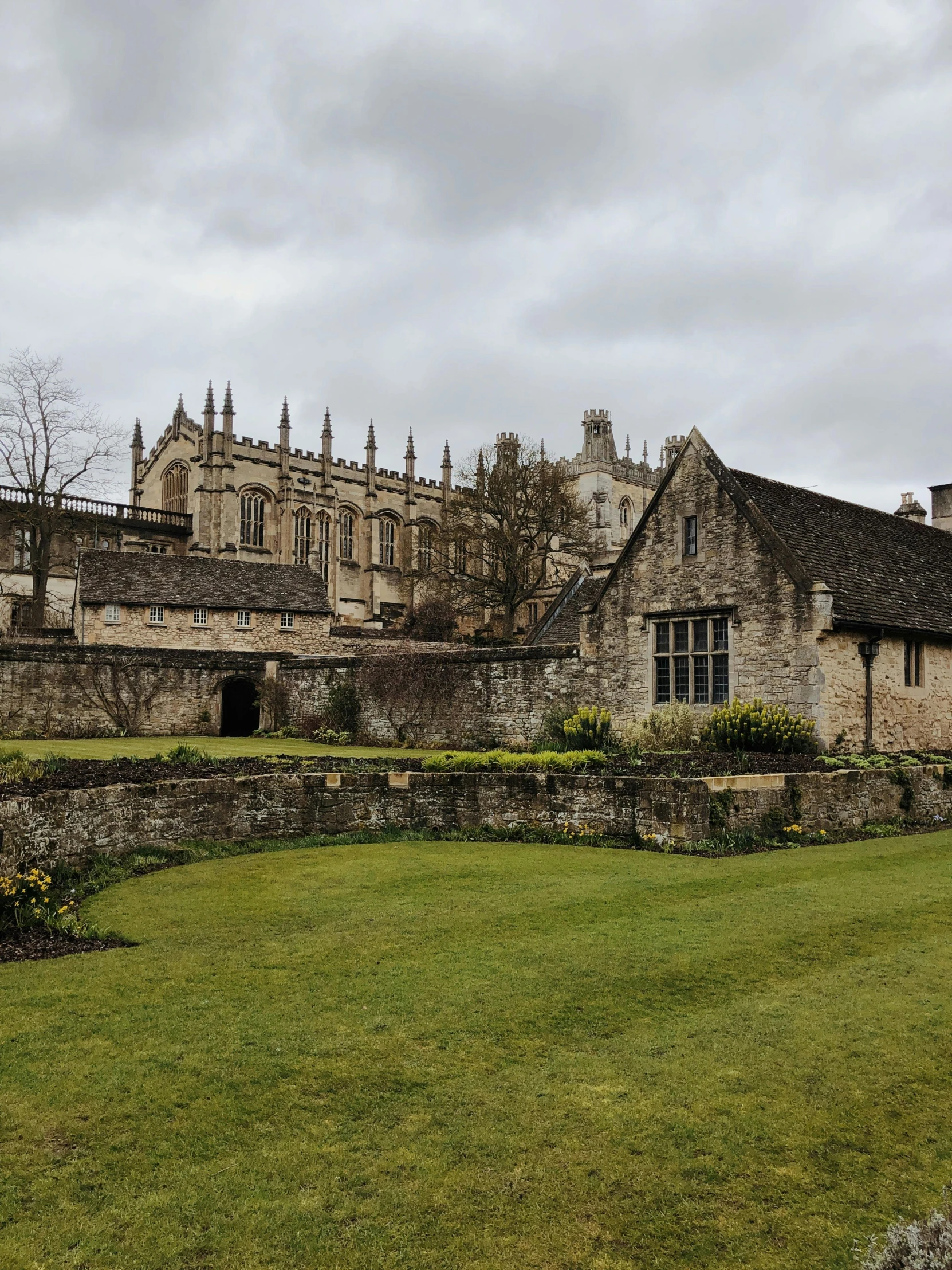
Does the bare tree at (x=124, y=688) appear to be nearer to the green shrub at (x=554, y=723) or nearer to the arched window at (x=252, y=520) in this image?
the green shrub at (x=554, y=723)

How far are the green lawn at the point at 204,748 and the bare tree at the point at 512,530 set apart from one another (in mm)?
23275

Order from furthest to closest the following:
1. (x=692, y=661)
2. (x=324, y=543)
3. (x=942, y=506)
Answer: (x=324, y=543)
(x=942, y=506)
(x=692, y=661)

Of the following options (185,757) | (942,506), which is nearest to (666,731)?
(185,757)

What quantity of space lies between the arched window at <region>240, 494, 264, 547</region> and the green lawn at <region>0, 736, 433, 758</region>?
37.4m

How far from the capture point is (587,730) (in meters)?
19.2

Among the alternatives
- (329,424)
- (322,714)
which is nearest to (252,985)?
(322,714)

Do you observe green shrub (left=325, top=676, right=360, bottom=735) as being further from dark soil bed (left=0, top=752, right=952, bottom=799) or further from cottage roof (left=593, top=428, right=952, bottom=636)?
dark soil bed (left=0, top=752, right=952, bottom=799)

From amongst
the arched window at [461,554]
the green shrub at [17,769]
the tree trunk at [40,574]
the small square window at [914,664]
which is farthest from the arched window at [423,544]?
the green shrub at [17,769]

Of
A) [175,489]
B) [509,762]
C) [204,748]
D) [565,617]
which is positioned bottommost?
[204,748]

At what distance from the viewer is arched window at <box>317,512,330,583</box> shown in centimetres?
6575

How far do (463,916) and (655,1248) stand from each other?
4.49m

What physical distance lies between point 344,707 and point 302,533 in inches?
1600

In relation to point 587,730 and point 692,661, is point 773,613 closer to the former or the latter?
point 692,661

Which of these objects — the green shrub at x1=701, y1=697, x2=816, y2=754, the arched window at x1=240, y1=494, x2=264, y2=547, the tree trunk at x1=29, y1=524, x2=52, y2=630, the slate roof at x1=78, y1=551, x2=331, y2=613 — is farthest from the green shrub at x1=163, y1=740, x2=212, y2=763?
the arched window at x1=240, y1=494, x2=264, y2=547
